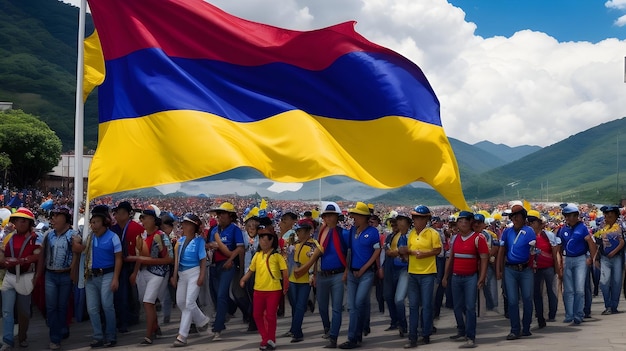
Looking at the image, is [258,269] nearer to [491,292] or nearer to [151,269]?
[151,269]

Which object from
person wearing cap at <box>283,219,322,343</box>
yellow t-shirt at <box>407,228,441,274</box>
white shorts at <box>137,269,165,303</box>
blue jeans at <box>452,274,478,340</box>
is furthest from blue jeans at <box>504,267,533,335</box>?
white shorts at <box>137,269,165,303</box>

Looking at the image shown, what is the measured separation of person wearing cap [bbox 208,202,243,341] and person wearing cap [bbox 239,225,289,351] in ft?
3.26

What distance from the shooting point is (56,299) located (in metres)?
10.3

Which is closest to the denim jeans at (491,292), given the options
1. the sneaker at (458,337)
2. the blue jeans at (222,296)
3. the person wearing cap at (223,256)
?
the sneaker at (458,337)

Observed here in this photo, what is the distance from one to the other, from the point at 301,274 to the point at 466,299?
2.33 metres

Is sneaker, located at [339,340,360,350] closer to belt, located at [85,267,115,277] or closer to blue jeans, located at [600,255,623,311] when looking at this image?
belt, located at [85,267,115,277]

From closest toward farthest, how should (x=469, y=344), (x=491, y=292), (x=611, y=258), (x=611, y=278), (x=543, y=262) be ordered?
(x=469, y=344) → (x=543, y=262) → (x=611, y=258) → (x=611, y=278) → (x=491, y=292)

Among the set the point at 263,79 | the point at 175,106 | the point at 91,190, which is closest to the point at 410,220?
the point at 263,79

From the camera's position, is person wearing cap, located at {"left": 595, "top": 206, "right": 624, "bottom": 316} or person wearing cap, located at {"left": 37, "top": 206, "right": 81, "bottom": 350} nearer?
person wearing cap, located at {"left": 37, "top": 206, "right": 81, "bottom": 350}

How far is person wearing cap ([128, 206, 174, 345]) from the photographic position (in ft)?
34.9

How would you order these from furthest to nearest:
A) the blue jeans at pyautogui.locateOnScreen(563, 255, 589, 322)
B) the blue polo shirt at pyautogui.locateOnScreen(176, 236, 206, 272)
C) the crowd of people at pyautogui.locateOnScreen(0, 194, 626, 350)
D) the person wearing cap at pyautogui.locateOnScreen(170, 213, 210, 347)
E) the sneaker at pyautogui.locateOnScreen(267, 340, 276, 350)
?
the blue jeans at pyautogui.locateOnScreen(563, 255, 589, 322), the blue polo shirt at pyautogui.locateOnScreen(176, 236, 206, 272), the person wearing cap at pyautogui.locateOnScreen(170, 213, 210, 347), the crowd of people at pyautogui.locateOnScreen(0, 194, 626, 350), the sneaker at pyautogui.locateOnScreen(267, 340, 276, 350)

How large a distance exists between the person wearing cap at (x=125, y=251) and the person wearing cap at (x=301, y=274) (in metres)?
2.32

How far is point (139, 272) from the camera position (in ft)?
35.9

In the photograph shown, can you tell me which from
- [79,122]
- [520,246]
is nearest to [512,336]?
[520,246]
